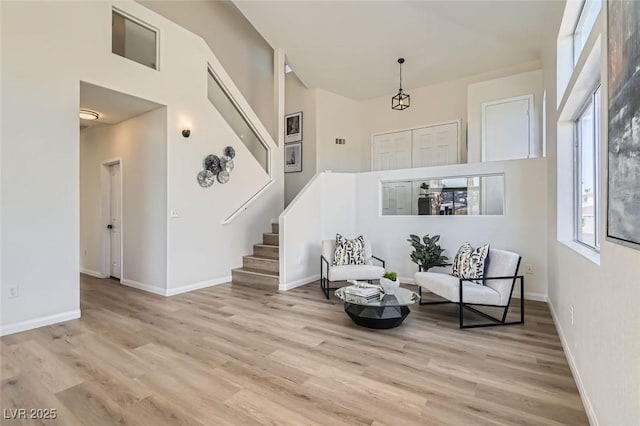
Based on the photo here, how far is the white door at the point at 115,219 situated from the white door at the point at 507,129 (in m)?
6.55

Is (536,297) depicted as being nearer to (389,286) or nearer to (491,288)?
(491,288)

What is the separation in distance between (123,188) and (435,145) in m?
5.94

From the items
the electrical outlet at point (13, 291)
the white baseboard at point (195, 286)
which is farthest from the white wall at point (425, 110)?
the electrical outlet at point (13, 291)

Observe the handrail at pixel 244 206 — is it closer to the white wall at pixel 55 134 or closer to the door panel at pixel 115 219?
the white wall at pixel 55 134

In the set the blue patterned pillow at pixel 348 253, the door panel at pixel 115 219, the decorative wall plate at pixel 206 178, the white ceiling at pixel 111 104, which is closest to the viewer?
the white ceiling at pixel 111 104

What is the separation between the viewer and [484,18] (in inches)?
189

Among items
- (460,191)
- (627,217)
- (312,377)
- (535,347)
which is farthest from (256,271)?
(627,217)

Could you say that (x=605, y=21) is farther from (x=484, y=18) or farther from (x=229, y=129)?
(x=229, y=129)

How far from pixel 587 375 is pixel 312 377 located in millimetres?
1763

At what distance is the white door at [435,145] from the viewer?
643 centimetres

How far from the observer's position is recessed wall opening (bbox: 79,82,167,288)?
4625 millimetres

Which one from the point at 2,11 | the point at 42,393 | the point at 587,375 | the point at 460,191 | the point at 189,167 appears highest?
the point at 2,11

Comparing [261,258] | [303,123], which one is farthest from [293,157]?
[261,258]

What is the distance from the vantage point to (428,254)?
4.68 m
